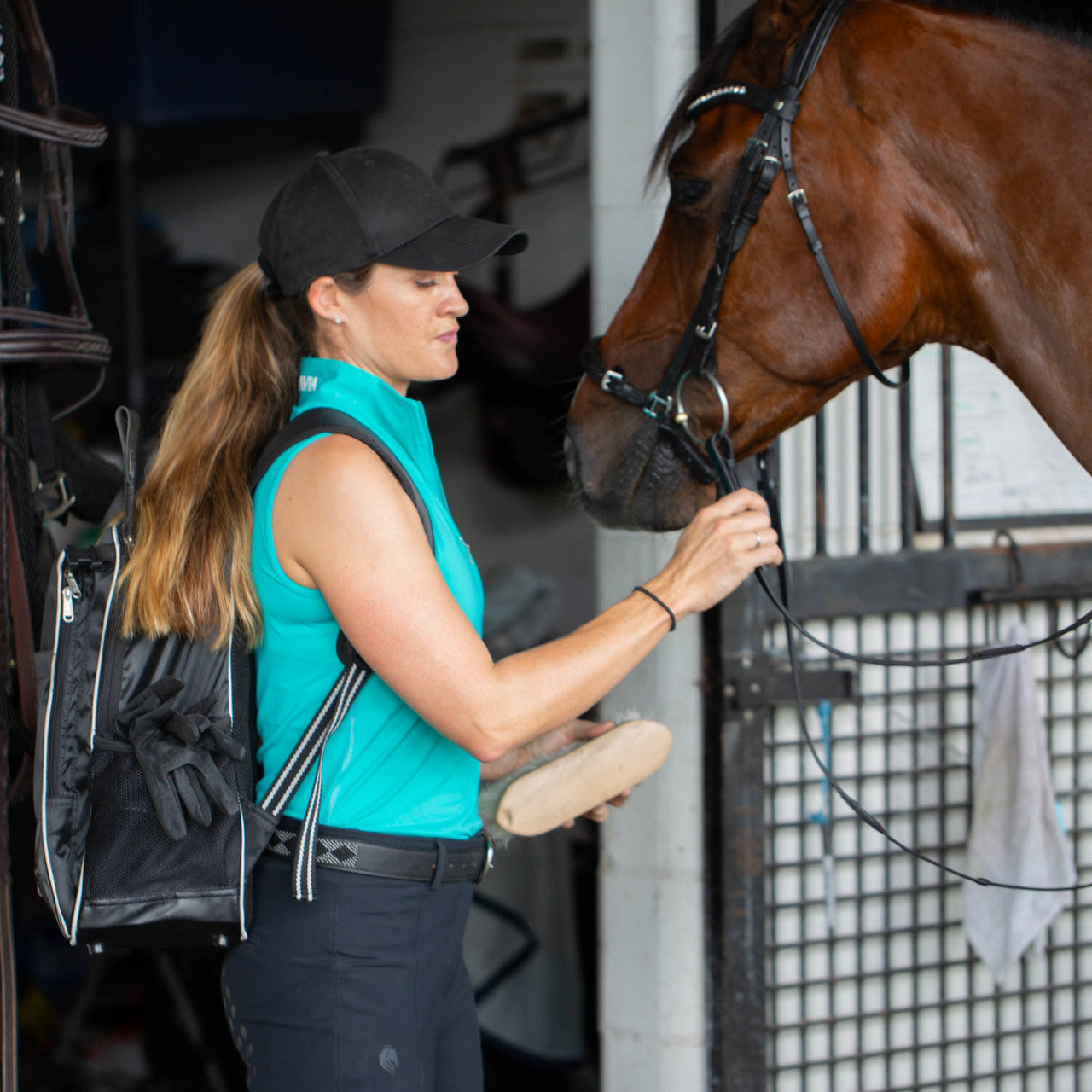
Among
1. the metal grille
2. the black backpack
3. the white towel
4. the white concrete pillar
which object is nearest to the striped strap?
the black backpack

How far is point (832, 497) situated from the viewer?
2.08 m

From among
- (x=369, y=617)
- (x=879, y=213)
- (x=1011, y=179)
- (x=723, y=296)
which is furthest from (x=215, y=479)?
(x=1011, y=179)

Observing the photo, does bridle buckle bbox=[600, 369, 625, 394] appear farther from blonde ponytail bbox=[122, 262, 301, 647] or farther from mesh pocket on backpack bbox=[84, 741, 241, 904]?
mesh pocket on backpack bbox=[84, 741, 241, 904]

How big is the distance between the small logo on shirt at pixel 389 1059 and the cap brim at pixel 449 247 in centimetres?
83

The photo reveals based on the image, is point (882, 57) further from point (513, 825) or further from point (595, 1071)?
Answer: point (595, 1071)

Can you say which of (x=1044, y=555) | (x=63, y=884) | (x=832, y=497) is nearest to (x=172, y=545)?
(x=63, y=884)

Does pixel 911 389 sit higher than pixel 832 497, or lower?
higher

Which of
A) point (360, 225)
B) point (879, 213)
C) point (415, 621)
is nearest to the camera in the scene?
point (415, 621)

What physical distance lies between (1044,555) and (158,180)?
3522mm

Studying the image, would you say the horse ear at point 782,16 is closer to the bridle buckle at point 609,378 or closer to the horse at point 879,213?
the horse at point 879,213

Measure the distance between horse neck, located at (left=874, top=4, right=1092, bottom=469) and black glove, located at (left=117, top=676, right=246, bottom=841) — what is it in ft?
3.25

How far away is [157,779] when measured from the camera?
1.16 m

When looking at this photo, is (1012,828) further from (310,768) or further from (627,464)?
(310,768)

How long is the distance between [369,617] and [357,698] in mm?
147
